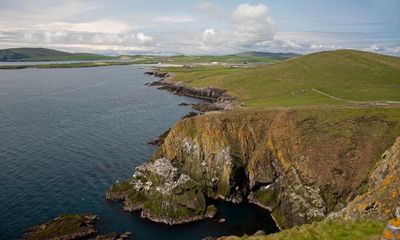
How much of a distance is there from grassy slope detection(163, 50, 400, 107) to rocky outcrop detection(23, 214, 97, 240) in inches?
3211

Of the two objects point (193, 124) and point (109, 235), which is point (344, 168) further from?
point (109, 235)

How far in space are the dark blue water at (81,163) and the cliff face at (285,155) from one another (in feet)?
15.0

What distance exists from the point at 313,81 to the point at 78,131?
4143 inches

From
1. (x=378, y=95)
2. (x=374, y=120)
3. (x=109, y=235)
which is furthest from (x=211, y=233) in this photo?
(x=378, y=95)

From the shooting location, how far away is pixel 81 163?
265 ft

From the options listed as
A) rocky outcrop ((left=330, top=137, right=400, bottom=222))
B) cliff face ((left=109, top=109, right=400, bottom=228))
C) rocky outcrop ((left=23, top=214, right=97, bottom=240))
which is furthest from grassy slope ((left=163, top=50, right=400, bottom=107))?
rocky outcrop ((left=330, top=137, right=400, bottom=222))

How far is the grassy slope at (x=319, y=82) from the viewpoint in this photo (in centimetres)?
12975

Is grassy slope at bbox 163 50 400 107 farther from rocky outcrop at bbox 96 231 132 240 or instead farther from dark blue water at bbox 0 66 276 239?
rocky outcrop at bbox 96 231 132 240

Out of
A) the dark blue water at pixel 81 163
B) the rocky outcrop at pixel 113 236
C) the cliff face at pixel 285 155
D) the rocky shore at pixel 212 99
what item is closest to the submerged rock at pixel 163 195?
the cliff face at pixel 285 155

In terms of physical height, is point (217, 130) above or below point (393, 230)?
below

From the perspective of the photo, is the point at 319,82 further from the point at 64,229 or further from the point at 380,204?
the point at 380,204

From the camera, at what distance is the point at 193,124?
7400cm

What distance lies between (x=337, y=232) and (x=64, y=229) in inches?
1622

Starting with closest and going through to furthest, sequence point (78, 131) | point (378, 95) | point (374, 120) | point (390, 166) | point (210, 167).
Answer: point (390, 166)
point (374, 120)
point (210, 167)
point (78, 131)
point (378, 95)
